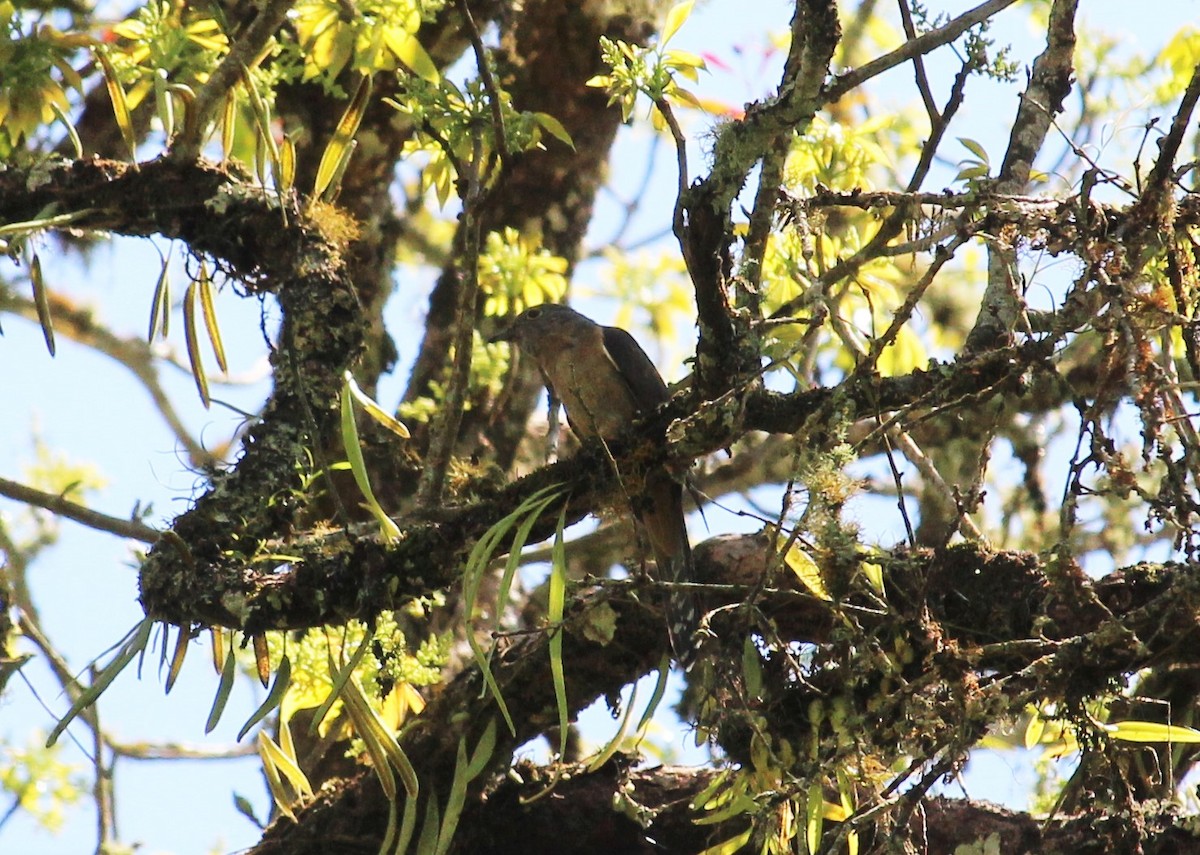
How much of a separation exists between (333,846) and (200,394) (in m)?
1.33

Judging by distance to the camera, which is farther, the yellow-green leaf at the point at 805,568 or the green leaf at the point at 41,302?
the green leaf at the point at 41,302

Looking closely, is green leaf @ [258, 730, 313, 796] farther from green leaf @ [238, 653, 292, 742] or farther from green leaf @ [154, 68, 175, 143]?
green leaf @ [154, 68, 175, 143]

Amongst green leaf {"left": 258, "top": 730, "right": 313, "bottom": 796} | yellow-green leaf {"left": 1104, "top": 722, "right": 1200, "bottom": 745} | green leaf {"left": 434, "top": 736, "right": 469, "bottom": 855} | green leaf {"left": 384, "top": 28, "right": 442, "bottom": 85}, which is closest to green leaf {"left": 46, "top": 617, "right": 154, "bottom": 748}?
green leaf {"left": 258, "top": 730, "right": 313, "bottom": 796}

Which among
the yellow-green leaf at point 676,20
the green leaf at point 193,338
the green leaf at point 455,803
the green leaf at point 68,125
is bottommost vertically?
the green leaf at point 455,803

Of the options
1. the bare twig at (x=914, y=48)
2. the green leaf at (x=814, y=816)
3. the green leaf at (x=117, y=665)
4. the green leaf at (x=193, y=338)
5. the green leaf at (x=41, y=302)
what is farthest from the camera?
the green leaf at (x=193, y=338)

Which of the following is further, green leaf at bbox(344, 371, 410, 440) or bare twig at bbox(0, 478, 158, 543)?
bare twig at bbox(0, 478, 158, 543)

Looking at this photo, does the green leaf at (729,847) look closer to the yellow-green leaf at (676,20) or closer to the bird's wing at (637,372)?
the bird's wing at (637,372)

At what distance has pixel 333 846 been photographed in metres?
3.67

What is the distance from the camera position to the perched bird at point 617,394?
3.47m

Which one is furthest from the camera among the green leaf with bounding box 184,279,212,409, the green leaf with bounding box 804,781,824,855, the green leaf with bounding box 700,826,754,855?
the green leaf with bounding box 184,279,212,409

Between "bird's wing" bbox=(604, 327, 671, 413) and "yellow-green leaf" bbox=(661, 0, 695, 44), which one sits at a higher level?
"yellow-green leaf" bbox=(661, 0, 695, 44)

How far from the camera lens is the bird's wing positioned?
4.42 metres

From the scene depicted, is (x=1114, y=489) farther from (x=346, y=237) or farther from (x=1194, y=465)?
(x=346, y=237)

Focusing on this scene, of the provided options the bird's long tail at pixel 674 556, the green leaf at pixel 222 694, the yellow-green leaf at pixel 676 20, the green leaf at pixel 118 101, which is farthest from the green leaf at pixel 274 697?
the yellow-green leaf at pixel 676 20
